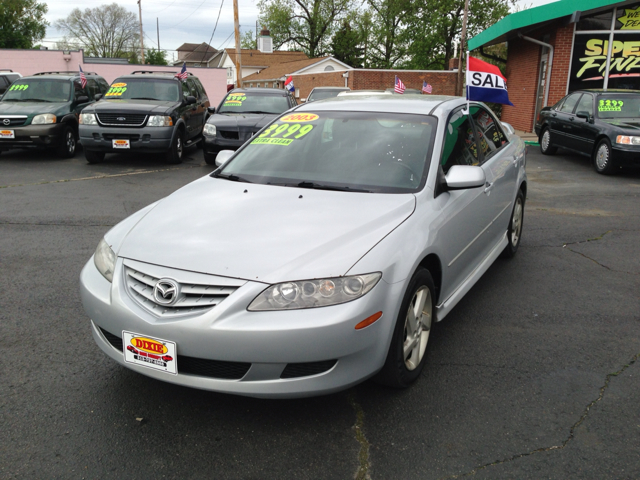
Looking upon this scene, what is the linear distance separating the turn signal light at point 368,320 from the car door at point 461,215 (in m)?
0.80

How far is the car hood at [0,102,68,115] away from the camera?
11430 mm

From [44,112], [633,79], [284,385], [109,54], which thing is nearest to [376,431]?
[284,385]

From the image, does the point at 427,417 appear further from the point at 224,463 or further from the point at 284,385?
the point at 224,463

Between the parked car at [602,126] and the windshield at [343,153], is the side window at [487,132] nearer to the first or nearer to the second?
the windshield at [343,153]

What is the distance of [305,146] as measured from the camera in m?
4.07

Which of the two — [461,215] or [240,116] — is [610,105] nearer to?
[240,116]

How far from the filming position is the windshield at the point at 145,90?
12.1 m

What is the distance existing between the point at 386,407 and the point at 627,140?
366 inches

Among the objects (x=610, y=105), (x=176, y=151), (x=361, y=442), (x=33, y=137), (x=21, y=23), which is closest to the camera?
(x=361, y=442)

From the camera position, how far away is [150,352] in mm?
2652

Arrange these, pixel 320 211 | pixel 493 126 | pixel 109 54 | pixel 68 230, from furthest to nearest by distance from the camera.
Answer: pixel 109 54 < pixel 68 230 < pixel 493 126 < pixel 320 211

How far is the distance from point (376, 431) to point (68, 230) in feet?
16.4

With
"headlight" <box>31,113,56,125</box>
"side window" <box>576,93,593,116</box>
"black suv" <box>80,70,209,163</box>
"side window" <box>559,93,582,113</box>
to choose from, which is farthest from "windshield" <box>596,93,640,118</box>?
"headlight" <box>31,113,56,125</box>

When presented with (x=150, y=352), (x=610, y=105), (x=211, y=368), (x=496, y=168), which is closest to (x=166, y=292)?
(x=150, y=352)
